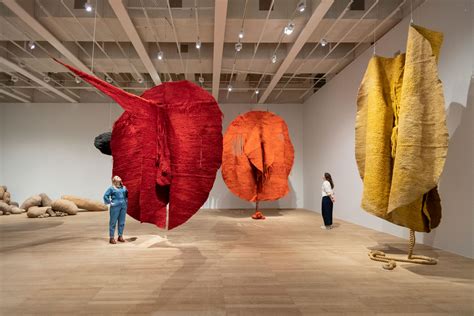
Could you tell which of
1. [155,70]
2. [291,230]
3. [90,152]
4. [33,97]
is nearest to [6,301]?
[291,230]

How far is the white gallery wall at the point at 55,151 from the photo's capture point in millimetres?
10836

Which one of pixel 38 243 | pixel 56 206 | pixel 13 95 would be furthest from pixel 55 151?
pixel 38 243

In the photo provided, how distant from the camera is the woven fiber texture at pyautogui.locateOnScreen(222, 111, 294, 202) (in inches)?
321

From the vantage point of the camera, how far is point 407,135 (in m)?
3.40

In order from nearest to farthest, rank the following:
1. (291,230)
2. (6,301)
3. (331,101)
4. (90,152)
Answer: (6,301) < (291,230) < (331,101) < (90,152)

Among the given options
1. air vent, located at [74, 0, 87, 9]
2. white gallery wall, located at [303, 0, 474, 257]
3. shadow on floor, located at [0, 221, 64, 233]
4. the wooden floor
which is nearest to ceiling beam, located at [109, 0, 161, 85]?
air vent, located at [74, 0, 87, 9]

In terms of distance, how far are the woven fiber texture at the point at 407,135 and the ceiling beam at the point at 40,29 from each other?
539 cm

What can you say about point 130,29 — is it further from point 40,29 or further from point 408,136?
point 408,136

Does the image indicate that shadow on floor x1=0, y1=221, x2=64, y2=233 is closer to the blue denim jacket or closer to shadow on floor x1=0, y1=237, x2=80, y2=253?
shadow on floor x1=0, y1=237, x2=80, y2=253

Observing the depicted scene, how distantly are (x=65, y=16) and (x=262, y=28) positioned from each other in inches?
141

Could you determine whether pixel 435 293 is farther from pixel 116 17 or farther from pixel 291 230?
pixel 116 17

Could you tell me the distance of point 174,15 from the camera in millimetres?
5973

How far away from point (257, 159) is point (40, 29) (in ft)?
16.8

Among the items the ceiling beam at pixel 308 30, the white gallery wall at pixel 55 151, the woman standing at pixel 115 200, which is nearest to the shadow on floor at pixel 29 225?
the woman standing at pixel 115 200
